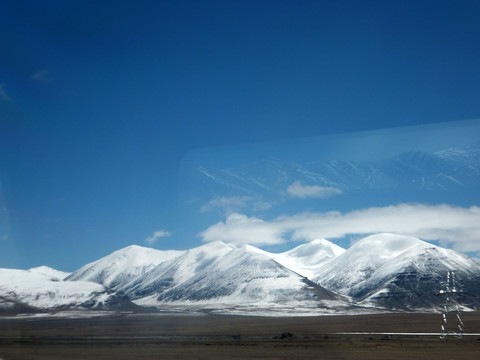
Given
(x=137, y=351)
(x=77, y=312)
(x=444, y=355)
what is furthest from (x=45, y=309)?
(x=444, y=355)

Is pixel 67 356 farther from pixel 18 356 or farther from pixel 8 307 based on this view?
pixel 8 307

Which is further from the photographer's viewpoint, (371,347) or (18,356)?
(371,347)

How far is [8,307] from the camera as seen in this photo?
626 ft

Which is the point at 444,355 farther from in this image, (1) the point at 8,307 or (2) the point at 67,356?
(1) the point at 8,307

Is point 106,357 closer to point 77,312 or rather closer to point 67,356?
point 67,356

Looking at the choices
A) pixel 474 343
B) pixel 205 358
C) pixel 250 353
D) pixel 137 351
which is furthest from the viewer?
pixel 474 343

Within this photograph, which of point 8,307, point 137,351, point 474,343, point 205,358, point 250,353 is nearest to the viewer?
point 205,358

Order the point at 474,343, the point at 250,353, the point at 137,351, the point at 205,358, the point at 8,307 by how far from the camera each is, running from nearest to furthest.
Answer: the point at 205,358, the point at 250,353, the point at 137,351, the point at 474,343, the point at 8,307

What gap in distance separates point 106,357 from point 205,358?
907 centimetres

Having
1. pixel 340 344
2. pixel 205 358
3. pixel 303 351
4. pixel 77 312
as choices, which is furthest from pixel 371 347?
pixel 77 312

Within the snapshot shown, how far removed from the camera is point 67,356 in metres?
51.1

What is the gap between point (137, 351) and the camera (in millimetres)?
54375

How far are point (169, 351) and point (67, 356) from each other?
364 inches

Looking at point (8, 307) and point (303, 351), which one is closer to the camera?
point (303, 351)
